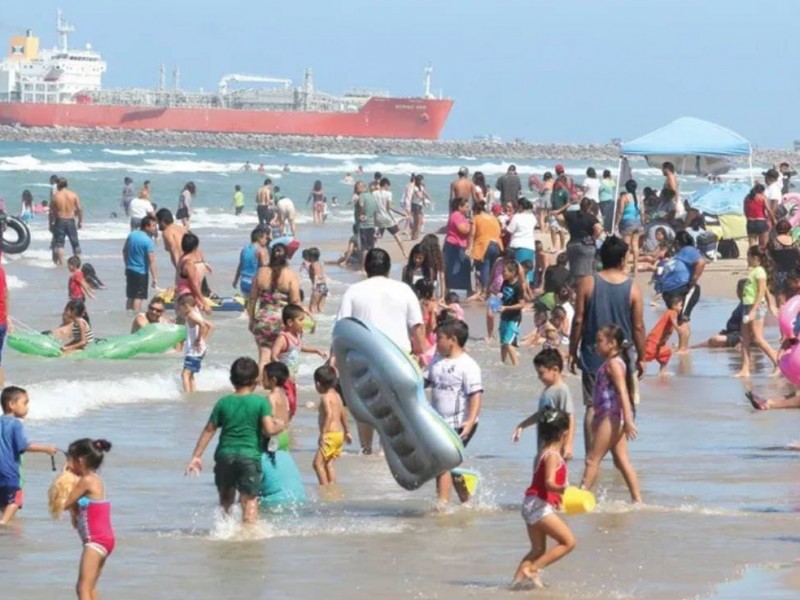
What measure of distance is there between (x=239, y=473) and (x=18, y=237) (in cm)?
2091

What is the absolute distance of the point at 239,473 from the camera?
26.1ft

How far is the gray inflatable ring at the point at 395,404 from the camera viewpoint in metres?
8.20

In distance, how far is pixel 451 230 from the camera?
1955cm

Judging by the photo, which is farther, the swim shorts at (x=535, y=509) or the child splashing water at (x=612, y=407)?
the child splashing water at (x=612, y=407)

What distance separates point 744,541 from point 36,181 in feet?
192

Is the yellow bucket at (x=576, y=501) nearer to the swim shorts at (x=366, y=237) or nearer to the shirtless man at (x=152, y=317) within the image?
the shirtless man at (x=152, y=317)

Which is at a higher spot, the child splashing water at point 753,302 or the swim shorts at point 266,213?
the child splashing water at point 753,302

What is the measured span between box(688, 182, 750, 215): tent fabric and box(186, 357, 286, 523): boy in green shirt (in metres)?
17.5

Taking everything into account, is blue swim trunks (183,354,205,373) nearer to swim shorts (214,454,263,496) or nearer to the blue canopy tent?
swim shorts (214,454,263,496)

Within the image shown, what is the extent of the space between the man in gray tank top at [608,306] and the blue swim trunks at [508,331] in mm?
6188

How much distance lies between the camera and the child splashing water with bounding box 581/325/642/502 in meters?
8.33

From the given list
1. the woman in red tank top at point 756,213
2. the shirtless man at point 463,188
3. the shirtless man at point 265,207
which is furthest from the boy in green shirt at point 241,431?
the shirtless man at point 265,207

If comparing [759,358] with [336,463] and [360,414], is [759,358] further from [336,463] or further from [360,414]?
[360,414]

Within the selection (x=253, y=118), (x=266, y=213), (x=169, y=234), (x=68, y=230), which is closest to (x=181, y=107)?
(x=253, y=118)
